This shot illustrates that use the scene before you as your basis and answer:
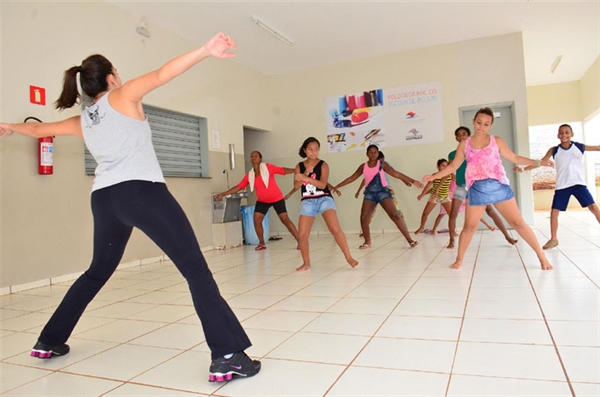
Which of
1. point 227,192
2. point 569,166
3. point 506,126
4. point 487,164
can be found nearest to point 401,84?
point 506,126

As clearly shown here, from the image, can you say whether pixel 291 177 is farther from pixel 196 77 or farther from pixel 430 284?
pixel 430 284

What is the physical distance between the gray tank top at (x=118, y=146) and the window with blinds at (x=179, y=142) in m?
4.47

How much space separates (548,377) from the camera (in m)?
1.68

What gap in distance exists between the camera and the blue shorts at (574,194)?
5.01m

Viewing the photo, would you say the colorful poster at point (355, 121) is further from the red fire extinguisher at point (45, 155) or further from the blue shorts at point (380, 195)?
the red fire extinguisher at point (45, 155)

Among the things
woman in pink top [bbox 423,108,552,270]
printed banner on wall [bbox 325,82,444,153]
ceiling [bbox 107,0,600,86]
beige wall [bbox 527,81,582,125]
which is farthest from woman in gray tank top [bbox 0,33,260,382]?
beige wall [bbox 527,81,582,125]

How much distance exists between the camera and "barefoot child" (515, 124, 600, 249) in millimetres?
5000

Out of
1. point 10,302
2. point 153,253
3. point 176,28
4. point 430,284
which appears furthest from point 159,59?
point 430,284

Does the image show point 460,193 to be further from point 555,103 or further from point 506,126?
point 555,103

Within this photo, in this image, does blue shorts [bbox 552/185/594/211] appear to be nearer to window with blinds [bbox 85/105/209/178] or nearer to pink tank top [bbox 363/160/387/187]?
pink tank top [bbox 363/160/387/187]

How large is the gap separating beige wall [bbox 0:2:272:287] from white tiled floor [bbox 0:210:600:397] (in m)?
0.49

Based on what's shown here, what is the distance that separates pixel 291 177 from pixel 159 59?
12.2ft

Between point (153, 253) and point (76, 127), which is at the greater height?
point (76, 127)

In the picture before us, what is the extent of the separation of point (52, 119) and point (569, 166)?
592 cm
